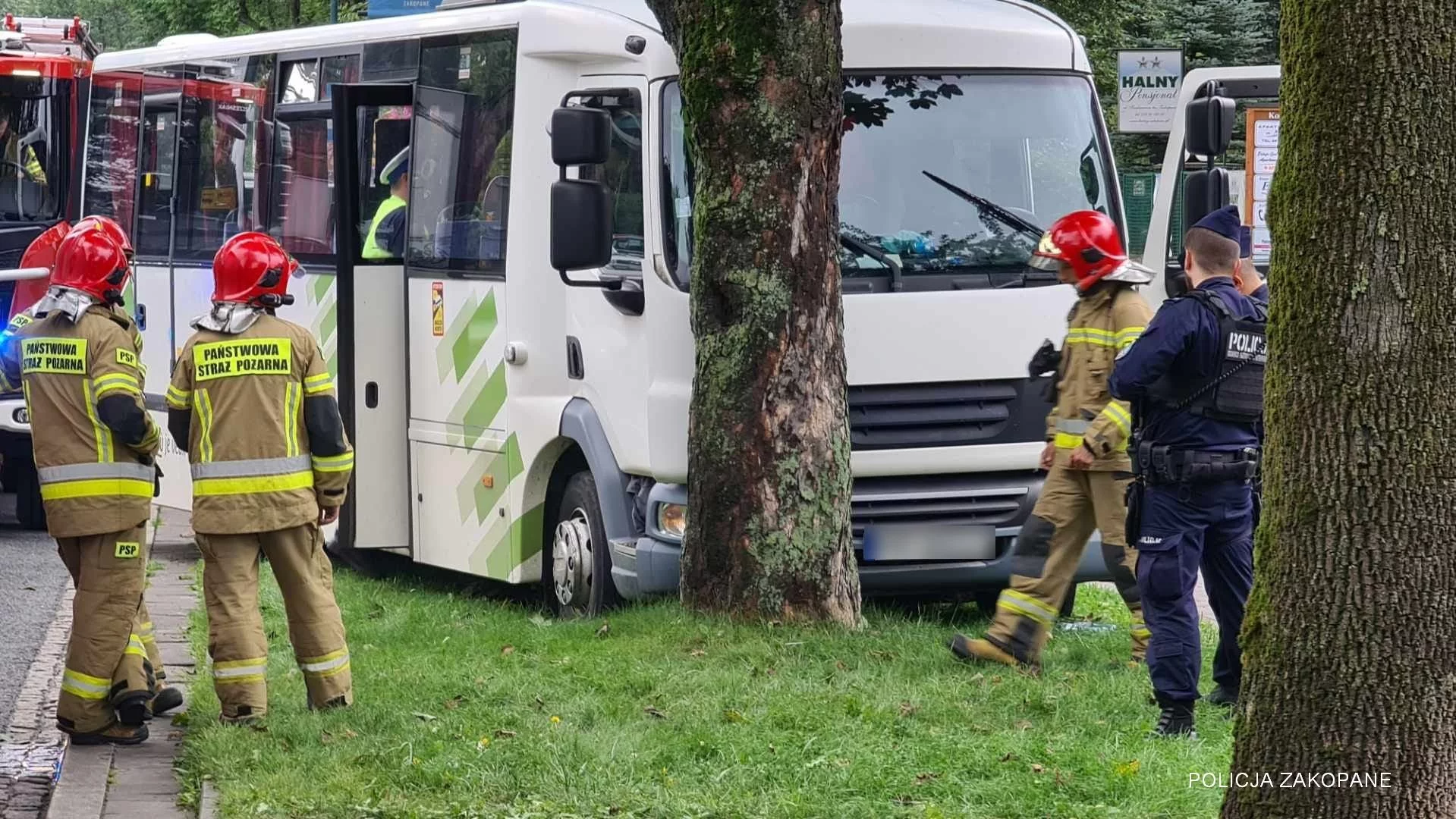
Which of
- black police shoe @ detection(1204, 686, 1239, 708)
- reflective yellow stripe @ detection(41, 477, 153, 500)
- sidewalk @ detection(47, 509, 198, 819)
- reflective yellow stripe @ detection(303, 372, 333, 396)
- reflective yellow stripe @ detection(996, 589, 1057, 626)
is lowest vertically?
sidewalk @ detection(47, 509, 198, 819)

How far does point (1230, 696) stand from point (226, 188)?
25.4 feet

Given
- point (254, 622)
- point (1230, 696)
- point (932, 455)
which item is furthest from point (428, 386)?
point (1230, 696)

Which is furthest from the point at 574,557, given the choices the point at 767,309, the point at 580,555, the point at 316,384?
the point at 316,384

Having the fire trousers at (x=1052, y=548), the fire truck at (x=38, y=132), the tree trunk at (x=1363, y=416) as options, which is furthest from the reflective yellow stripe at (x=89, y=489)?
the fire truck at (x=38, y=132)

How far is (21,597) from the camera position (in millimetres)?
10883

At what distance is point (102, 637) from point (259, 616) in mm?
528

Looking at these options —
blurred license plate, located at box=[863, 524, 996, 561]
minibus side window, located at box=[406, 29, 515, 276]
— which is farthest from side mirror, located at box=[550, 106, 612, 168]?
blurred license plate, located at box=[863, 524, 996, 561]

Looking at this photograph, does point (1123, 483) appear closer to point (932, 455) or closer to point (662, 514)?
point (932, 455)

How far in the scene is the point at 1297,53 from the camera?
13.5ft

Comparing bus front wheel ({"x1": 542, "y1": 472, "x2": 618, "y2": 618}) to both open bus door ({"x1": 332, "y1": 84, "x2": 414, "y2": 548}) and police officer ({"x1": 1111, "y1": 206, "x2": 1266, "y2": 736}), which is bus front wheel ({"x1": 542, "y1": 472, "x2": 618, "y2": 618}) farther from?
police officer ({"x1": 1111, "y1": 206, "x2": 1266, "y2": 736})

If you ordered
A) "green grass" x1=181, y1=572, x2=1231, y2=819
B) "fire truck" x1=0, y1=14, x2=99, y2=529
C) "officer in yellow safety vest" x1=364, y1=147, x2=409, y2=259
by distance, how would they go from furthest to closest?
"fire truck" x1=0, y1=14, x2=99, y2=529 → "officer in yellow safety vest" x1=364, y1=147, x2=409, y2=259 → "green grass" x1=181, y1=572, x2=1231, y2=819

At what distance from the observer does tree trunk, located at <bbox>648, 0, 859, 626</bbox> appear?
26.5 feet

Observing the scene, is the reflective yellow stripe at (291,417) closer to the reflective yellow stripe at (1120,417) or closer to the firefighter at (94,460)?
the firefighter at (94,460)

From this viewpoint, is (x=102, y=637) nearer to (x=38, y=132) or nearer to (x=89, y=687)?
(x=89, y=687)
